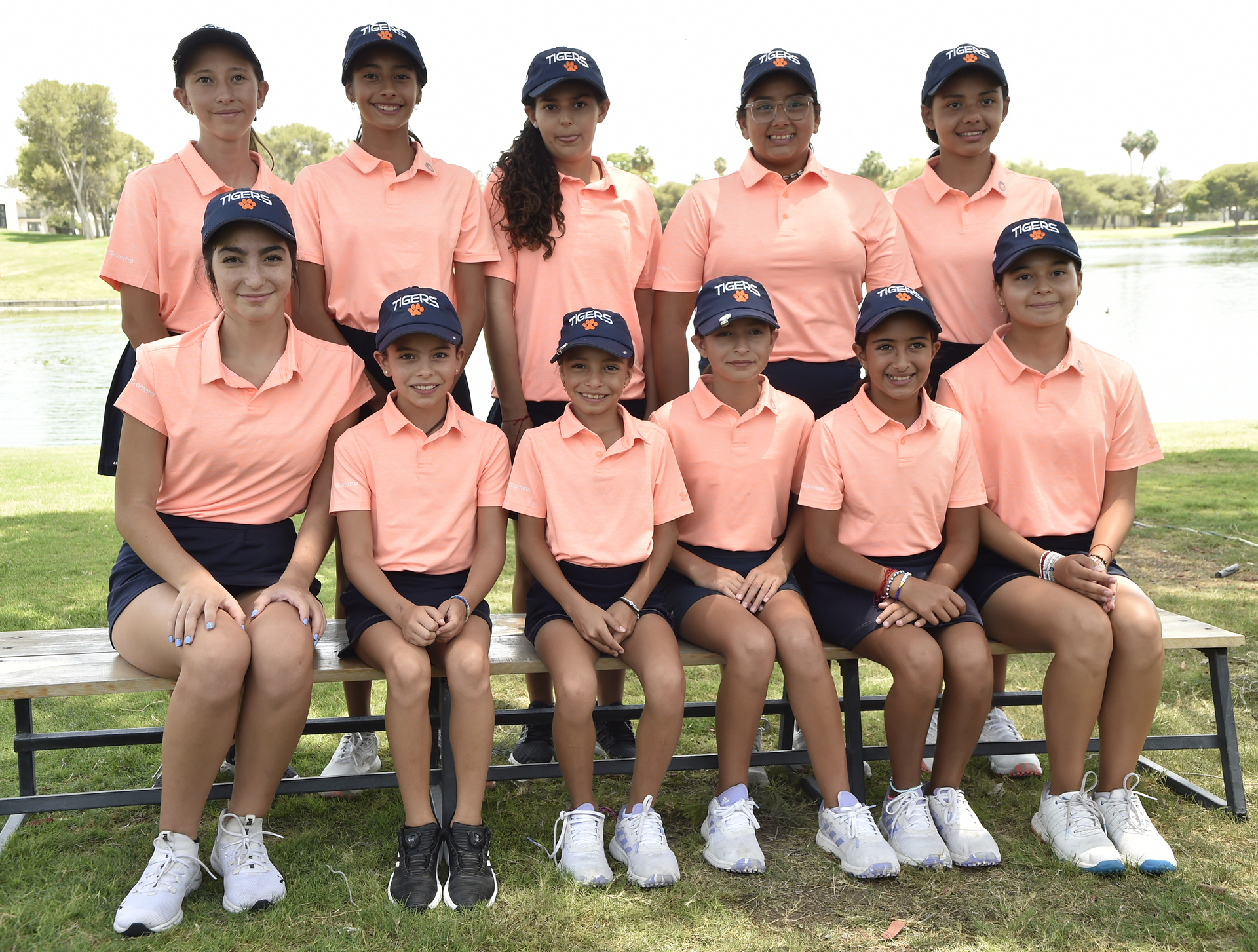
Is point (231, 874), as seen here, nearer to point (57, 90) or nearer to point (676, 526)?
point (676, 526)

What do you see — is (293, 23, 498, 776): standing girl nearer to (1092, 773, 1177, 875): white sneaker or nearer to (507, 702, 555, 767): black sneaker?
(507, 702, 555, 767): black sneaker

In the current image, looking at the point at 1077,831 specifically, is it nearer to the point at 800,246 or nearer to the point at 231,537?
the point at 800,246

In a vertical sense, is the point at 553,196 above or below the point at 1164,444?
above

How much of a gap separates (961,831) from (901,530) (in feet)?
3.15

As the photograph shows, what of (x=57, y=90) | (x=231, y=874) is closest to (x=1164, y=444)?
(x=231, y=874)

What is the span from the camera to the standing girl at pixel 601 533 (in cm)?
311

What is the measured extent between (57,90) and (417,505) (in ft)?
249

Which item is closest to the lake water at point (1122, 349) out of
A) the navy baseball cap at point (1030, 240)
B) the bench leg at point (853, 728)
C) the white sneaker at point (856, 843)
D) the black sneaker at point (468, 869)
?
the navy baseball cap at point (1030, 240)

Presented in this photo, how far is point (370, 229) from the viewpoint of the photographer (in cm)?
354

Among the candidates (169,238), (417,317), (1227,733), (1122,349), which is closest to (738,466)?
(417,317)

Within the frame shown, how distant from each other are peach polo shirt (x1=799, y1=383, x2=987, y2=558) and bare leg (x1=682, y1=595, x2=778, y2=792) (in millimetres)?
506

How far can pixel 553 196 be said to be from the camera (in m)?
3.65

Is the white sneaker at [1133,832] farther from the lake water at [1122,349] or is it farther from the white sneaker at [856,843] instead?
the lake water at [1122,349]

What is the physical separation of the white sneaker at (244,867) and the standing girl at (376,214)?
1464 millimetres
